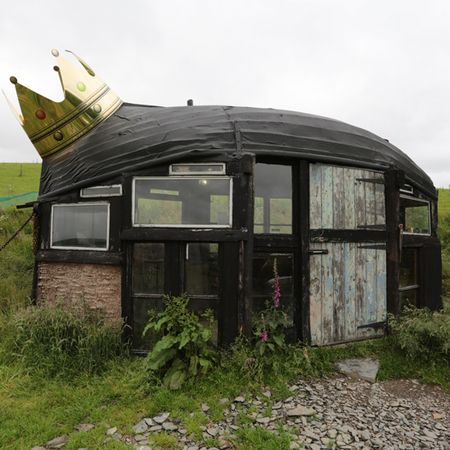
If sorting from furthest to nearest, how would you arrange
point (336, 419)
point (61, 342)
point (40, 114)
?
point (40, 114) → point (61, 342) → point (336, 419)

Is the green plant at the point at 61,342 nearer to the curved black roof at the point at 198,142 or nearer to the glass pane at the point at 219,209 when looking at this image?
the curved black roof at the point at 198,142

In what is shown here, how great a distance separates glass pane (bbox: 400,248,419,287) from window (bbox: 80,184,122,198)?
5.50 meters

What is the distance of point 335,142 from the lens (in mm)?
5488

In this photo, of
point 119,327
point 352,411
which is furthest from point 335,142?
point 119,327

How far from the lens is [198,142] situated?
4977mm

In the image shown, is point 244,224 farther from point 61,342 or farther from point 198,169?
point 61,342

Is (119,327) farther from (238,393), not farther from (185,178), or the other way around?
(185,178)

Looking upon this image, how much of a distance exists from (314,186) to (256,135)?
126cm

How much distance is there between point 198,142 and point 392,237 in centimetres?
377

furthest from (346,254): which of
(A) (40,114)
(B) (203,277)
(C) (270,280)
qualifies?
(A) (40,114)

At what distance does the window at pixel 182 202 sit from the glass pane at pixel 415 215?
3881mm

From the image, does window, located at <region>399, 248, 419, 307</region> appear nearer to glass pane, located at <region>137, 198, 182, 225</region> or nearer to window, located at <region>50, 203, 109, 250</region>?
glass pane, located at <region>137, 198, 182, 225</region>

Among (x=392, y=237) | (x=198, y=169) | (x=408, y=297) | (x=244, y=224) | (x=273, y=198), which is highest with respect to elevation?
(x=198, y=169)

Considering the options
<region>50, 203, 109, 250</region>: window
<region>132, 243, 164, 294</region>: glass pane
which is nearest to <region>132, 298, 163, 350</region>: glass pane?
<region>132, 243, 164, 294</region>: glass pane
